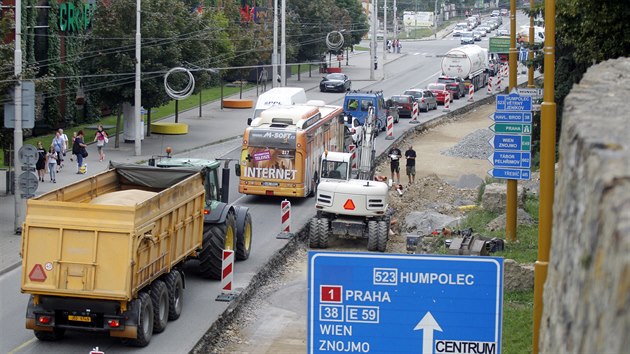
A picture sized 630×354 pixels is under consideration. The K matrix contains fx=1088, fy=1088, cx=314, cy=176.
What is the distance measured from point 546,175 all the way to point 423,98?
5435 cm

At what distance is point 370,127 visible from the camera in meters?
37.3

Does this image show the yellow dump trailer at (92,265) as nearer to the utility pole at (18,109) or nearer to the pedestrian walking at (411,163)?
the utility pole at (18,109)

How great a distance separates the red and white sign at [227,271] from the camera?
22.3m

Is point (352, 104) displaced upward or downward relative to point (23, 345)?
upward

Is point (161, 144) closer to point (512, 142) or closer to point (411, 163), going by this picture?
point (411, 163)

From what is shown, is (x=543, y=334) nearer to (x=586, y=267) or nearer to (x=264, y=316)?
(x=586, y=267)

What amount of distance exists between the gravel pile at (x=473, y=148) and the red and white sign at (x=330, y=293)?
131 feet

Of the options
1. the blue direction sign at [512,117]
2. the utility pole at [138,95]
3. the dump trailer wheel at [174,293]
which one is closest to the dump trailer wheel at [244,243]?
the dump trailer wheel at [174,293]

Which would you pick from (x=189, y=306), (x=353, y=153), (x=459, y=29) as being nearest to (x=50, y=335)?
(x=189, y=306)

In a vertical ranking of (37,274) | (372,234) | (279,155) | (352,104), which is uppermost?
(352,104)

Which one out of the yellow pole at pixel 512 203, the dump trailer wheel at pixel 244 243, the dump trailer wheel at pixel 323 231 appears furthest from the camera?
the dump trailer wheel at pixel 323 231

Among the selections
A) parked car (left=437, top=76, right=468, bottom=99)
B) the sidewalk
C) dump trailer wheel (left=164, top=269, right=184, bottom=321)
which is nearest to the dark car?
the sidewalk

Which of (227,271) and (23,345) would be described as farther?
(227,271)

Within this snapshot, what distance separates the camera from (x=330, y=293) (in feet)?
25.5
